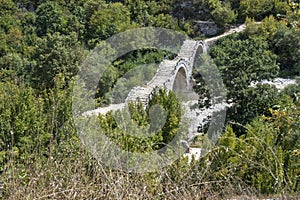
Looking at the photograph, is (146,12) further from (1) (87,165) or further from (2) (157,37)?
(1) (87,165)

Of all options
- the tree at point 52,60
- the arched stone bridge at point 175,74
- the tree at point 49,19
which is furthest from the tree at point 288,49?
the tree at point 49,19

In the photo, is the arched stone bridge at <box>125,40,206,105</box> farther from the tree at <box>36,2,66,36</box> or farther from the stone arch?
the tree at <box>36,2,66,36</box>

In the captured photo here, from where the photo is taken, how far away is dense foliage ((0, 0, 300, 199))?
3326 millimetres

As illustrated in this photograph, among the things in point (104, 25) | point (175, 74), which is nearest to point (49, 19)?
point (104, 25)

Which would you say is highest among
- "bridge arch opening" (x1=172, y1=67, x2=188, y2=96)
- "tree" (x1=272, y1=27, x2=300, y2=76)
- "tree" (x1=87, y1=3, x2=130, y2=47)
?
"tree" (x1=87, y1=3, x2=130, y2=47)

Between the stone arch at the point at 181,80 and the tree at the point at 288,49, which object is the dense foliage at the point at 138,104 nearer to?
the tree at the point at 288,49

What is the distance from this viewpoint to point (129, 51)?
86.7ft

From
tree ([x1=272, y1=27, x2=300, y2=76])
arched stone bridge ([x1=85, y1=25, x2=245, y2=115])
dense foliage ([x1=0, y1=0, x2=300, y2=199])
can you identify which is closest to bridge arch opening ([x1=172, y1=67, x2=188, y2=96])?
arched stone bridge ([x1=85, y1=25, x2=245, y2=115])

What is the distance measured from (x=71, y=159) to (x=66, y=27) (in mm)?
26468

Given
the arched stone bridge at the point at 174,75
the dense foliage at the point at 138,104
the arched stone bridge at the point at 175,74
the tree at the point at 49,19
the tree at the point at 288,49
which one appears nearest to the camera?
the dense foliage at the point at 138,104

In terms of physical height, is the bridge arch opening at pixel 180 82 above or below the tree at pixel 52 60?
below

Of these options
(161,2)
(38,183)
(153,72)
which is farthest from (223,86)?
(161,2)

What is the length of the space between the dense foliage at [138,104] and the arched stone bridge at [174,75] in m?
1.00

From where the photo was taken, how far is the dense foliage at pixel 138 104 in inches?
131
